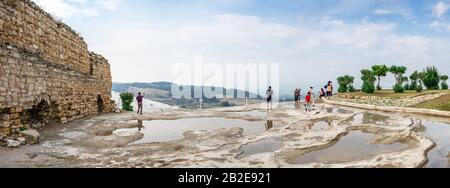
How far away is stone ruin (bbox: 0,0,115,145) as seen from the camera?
1044cm

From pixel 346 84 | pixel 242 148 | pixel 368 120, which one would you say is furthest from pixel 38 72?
pixel 346 84

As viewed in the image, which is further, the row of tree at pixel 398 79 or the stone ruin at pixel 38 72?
the row of tree at pixel 398 79

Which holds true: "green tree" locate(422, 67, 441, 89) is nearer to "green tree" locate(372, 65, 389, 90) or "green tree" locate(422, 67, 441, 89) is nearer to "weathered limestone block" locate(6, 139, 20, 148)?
"green tree" locate(372, 65, 389, 90)

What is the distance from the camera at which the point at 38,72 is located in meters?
12.5

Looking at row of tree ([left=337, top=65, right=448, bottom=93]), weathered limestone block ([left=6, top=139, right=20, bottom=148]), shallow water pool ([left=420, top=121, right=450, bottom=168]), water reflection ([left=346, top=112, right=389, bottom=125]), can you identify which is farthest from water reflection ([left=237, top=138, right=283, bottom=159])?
row of tree ([left=337, top=65, right=448, bottom=93])

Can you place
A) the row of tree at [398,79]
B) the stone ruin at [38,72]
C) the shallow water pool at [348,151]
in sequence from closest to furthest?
the shallow water pool at [348,151]
the stone ruin at [38,72]
the row of tree at [398,79]

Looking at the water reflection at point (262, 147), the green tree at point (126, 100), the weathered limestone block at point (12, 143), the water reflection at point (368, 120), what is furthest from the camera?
the green tree at point (126, 100)

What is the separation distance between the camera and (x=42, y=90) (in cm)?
1281

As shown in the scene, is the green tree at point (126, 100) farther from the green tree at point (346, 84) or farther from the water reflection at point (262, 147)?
the green tree at point (346, 84)

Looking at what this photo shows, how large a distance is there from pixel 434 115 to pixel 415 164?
12286mm

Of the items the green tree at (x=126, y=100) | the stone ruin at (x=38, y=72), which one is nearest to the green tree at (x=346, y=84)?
the green tree at (x=126, y=100)

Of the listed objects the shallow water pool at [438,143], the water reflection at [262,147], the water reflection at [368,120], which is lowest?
the water reflection at [262,147]

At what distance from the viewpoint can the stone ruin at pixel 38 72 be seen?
10.4m

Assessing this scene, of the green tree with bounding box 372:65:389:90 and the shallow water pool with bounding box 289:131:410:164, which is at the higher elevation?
the green tree with bounding box 372:65:389:90
